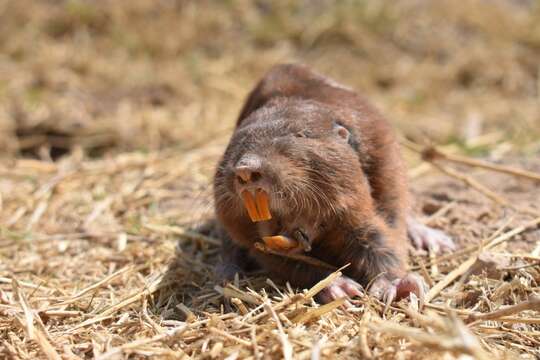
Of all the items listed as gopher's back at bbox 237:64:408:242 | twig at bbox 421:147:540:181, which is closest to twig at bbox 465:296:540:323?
gopher's back at bbox 237:64:408:242

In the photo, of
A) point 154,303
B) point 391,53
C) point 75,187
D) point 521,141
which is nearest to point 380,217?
point 154,303

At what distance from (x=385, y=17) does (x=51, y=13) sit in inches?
200

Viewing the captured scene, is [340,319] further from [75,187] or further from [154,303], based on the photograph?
[75,187]

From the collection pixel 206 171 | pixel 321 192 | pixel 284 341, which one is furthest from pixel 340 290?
pixel 206 171

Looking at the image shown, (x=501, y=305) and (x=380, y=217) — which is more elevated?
(x=380, y=217)

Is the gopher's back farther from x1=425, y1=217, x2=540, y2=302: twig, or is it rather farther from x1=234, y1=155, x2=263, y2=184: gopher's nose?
x1=234, y1=155, x2=263, y2=184: gopher's nose

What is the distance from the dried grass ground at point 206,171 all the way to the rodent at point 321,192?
0.21m

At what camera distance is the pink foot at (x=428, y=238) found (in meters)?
3.97

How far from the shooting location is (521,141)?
20.9ft

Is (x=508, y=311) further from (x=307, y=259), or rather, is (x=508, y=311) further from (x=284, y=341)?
(x=307, y=259)

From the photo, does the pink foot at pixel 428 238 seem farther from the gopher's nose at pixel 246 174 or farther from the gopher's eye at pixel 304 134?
the gopher's nose at pixel 246 174

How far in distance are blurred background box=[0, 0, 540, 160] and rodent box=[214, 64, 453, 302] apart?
386 centimetres

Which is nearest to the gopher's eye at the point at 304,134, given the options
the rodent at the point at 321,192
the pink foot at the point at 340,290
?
the rodent at the point at 321,192

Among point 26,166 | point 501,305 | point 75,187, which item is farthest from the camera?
point 26,166
